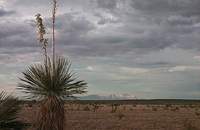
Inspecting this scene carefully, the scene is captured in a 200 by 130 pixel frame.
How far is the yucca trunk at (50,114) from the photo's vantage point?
12148 mm

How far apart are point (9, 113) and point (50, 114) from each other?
159cm

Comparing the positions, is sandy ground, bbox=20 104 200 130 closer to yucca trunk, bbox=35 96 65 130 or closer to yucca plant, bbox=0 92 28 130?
yucca trunk, bbox=35 96 65 130

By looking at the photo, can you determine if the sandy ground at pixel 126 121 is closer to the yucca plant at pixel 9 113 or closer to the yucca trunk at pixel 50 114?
the yucca trunk at pixel 50 114

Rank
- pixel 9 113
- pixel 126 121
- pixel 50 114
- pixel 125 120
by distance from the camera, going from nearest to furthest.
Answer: pixel 9 113, pixel 50 114, pixel 126 121, pixel 125 120

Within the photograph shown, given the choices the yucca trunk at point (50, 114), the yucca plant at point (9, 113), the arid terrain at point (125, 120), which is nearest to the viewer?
the yucca plant at point (9, 113)

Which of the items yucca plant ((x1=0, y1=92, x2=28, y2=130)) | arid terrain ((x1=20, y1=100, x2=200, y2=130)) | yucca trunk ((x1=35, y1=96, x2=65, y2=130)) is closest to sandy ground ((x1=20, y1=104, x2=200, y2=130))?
arid terrain ((x1=20, y1=100, x2=200, y2=130))

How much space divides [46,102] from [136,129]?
51.6 feet

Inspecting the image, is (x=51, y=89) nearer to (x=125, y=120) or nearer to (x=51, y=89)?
(x=51, y=89)

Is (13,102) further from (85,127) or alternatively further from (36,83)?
(85,127)

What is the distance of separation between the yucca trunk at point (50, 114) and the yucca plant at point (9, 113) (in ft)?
3.55

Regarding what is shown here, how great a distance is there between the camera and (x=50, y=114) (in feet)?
40.1

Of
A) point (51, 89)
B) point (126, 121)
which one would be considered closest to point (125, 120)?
point (126, 121)

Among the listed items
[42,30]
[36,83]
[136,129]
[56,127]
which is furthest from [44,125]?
[136,129]

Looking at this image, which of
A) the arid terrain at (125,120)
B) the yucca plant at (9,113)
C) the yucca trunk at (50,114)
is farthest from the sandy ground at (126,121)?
the yucca plant at (9,113)
